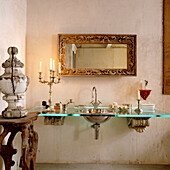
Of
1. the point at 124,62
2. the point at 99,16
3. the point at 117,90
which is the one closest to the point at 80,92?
the point at 117,90

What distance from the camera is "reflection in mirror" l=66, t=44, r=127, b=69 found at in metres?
2.71

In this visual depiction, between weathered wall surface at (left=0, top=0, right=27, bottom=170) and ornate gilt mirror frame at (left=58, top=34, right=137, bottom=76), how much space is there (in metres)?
0.53

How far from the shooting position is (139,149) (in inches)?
109

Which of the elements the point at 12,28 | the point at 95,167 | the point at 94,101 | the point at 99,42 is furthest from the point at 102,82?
the point at 12,28

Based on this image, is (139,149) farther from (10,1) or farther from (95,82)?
(10,1)

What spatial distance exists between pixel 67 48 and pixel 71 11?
1.83 ft

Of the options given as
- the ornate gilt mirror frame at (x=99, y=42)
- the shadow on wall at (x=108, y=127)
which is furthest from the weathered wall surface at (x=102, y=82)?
the ornate gilt mirror frame at (x=99, y=42)

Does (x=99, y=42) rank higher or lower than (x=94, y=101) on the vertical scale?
higher

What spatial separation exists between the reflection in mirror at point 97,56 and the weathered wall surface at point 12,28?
0.66 m

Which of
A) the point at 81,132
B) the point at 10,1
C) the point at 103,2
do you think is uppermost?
the point at 103,2

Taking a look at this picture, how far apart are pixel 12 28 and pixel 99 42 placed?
115 cm

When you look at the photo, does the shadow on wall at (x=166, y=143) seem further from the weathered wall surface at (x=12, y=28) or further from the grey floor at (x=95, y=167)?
the weathered wall surface at (x=12, y=28)

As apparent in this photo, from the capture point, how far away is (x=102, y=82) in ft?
9.14

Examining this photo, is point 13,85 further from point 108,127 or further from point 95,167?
point 95,167
